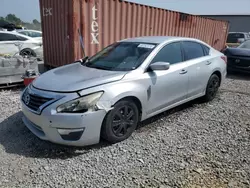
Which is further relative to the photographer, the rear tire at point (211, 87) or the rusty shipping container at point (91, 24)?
the rusty shipping container at point (91, 24)

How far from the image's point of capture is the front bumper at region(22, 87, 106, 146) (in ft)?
9.04

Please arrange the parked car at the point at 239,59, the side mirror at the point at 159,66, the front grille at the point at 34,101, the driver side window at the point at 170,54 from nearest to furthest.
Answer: the front grille at the point at 34,101, the side mirror at the point at 159,66, the driver side window at the point at 170,54, the parked car at the point at 239,59

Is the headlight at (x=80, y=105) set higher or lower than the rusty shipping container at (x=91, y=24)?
lower

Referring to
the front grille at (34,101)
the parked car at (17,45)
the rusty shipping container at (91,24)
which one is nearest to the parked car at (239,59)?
the rusty shipping container at (91,24)

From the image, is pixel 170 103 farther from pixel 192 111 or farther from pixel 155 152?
pixel 155 152

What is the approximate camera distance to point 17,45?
8.50 metres

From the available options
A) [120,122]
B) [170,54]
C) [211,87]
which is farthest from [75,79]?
[211,87]

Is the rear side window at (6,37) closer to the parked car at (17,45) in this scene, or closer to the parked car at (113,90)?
the parked car at (17,45)

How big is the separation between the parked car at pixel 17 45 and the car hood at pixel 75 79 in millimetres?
6032

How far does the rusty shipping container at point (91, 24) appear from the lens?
5.71 meters

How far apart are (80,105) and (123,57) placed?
1.36 metres

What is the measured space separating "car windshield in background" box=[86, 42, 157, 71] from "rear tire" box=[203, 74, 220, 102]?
5.69 ft

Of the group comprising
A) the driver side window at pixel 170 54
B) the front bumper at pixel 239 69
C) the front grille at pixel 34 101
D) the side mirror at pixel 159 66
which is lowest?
the front bumper at pixel 239 69

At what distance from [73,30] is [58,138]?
3534 mm
